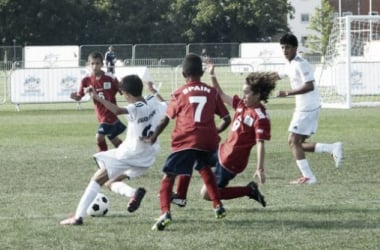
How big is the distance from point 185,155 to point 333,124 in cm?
1385

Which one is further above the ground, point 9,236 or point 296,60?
point 296,60

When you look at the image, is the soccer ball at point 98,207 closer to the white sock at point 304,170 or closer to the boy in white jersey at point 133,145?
the boy in white jersey at point 133,145

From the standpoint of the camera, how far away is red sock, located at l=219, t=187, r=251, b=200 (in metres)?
10.5

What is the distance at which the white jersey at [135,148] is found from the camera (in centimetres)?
1007

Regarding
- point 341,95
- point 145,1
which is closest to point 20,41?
point 145,1

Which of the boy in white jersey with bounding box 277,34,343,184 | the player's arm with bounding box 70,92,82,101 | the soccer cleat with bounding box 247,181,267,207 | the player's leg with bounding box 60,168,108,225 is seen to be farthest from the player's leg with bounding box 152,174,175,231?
the player's arm with bounding box 70,92,82,101

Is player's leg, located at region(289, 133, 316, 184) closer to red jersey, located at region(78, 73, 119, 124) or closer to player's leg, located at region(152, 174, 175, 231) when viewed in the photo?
red jersey, located at region(78, 73, 119, 124)

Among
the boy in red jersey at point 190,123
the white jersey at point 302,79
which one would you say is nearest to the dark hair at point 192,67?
the boy in red jersey at point 190,123

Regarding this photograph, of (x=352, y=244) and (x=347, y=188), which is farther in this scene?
(x=347, y=188)

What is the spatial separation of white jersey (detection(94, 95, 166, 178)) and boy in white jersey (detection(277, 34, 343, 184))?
2.93 metres

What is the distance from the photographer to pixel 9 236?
919 centimetres

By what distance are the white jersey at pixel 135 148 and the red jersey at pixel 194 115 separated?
509mm

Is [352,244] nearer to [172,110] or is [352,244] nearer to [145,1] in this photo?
[172,110]

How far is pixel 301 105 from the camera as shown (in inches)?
528
